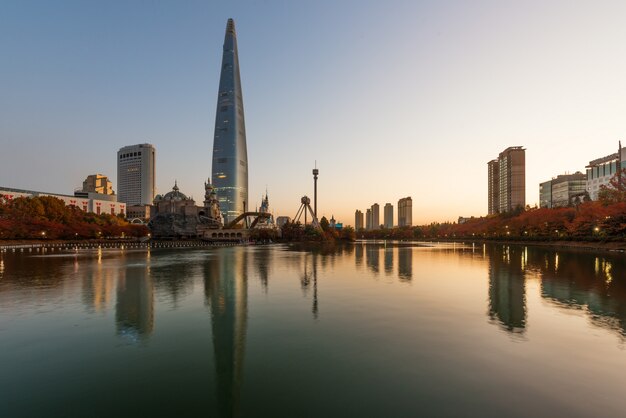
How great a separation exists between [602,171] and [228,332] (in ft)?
709

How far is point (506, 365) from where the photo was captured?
40.1ft

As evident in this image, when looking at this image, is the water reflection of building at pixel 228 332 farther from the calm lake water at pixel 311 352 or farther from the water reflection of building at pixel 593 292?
the water reflection of building at pixel 593 292

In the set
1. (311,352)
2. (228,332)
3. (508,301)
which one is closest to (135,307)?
(228,332)

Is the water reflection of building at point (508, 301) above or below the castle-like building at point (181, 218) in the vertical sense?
below

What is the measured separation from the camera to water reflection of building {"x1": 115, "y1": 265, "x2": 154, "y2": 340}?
653 inches

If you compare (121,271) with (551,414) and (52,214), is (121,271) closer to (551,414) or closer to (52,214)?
(551,414)

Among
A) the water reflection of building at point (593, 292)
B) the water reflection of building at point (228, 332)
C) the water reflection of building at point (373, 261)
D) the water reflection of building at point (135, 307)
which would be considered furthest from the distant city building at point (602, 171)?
the water reflection of building at point (135, 307)

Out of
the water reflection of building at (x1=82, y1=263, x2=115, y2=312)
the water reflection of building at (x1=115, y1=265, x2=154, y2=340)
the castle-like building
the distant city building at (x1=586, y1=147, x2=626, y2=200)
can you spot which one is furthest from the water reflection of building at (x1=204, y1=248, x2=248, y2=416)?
the distant city building at (x1=586, y1=147, x2=626, y2=200)

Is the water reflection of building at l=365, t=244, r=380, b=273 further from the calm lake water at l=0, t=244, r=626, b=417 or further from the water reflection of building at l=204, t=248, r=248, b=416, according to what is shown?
the water reflection of building at l=204, t=248, r=248, b=416

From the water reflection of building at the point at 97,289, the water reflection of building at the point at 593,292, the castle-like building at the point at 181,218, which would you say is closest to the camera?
the water reflection of building at the point at 593,292

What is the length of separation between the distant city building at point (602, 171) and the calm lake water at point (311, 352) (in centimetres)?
17814

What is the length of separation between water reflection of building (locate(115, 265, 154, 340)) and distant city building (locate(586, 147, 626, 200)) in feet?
638

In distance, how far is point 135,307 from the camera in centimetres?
2106

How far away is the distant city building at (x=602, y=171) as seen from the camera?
157 metres
